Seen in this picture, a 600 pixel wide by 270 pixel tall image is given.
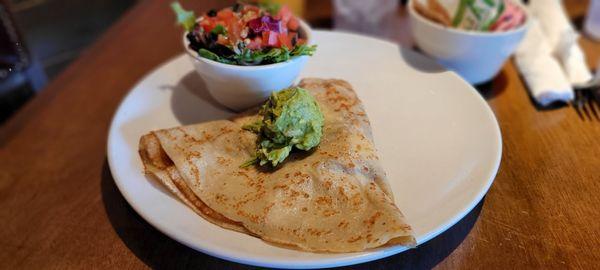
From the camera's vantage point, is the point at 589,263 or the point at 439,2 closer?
the point at 589,263

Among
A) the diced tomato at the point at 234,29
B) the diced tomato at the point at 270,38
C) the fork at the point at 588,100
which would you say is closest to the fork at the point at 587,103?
the fork at the point at 588,100

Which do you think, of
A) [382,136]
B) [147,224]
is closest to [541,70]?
[382,136]

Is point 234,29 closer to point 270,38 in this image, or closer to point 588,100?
point 270,38

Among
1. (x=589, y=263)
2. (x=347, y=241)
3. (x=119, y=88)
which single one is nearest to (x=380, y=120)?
(x=347, y=241)

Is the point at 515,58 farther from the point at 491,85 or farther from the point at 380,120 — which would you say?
the point at 380,120

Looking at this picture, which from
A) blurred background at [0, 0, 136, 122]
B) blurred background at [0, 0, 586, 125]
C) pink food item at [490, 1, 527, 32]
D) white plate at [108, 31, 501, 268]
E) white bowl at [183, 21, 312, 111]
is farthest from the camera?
blurred background at [0, 0, 136, 122]

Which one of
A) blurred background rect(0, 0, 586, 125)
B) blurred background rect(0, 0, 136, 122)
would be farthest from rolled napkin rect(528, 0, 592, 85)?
blurred background rect(0, 0, 136, 122)

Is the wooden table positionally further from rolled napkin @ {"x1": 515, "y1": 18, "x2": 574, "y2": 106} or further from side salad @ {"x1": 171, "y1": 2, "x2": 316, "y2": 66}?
side salad @ {"x1": 171, "y1": 2, "x2": 316, "y2": 66}
